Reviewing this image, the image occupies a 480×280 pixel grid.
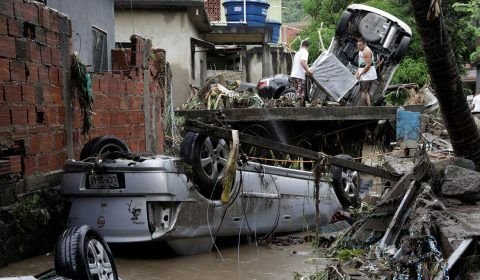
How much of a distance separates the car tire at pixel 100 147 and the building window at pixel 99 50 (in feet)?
11.5

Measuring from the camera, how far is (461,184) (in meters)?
7.07

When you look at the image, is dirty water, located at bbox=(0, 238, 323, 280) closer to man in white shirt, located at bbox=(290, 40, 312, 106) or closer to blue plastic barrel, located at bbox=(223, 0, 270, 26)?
man in white shirt, located at bbox=(290, 40, 312, 106)

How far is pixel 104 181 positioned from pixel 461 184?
4.20 metres

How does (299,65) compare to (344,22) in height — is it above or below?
below

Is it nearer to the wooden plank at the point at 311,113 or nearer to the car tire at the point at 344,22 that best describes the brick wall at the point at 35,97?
the wooden plank at the point at 311,113

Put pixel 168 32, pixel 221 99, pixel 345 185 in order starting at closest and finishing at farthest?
1. pixel 345 185
2. pixel 221 99
3. pixel 168 32

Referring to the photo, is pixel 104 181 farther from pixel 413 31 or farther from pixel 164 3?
pixel 413 31

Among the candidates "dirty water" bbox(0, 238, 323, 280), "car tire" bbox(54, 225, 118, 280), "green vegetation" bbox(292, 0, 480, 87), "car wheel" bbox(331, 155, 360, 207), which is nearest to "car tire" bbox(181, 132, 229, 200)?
"dirty water" bbox(0, 238, 323, 280)

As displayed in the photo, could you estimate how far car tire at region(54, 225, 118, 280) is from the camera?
3836 millimetres

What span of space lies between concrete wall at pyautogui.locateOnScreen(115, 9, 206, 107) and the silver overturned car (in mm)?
10184

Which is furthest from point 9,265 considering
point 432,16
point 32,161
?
point 432,16

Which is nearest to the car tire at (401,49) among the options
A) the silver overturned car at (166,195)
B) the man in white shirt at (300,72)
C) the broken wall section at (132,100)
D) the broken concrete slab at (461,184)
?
the man in white shirt at (300,72)

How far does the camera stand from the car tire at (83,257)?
384 centimetres

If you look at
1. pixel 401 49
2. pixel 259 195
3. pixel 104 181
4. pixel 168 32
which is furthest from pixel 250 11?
pixel 104 181
